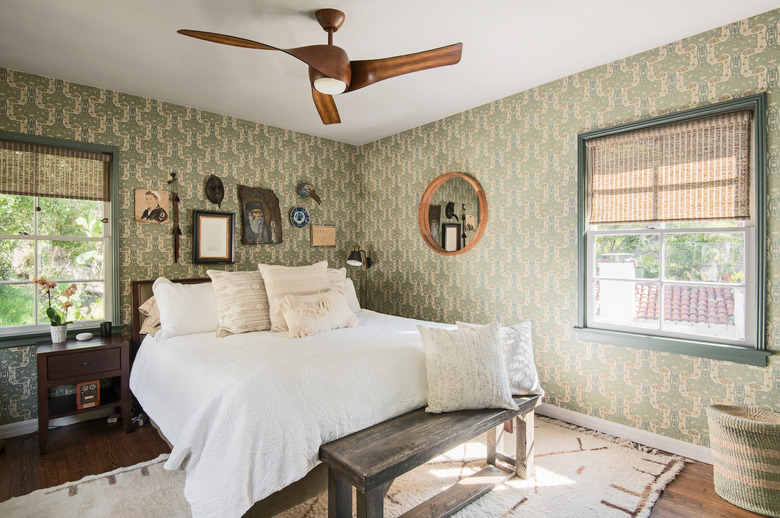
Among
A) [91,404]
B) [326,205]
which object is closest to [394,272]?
[326,205]

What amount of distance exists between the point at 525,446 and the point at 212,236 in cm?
307

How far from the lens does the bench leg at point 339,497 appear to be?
1.73 meters

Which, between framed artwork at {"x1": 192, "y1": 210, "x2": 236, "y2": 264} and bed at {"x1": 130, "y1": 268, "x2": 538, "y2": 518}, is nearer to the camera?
bed at {"x1": 130, "y1": 268, "x2": 538, "y2": 518}

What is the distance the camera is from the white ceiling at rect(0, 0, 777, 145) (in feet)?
7.14

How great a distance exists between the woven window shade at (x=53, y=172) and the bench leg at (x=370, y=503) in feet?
10.2

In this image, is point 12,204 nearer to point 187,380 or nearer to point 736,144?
point 187,380

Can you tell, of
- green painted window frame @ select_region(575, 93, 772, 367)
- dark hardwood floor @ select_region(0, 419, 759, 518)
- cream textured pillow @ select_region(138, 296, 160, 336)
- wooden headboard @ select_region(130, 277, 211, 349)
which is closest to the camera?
dark hardwood floor @ select_region(0, 419, 759, 518)

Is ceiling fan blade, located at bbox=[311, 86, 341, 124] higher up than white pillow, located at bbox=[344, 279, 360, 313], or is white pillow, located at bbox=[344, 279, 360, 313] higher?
ceiling fan blade, located at bbox=[311, 86, 341, 124]

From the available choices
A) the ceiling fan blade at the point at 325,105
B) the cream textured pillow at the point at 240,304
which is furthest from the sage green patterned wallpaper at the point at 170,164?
the ceiling fan blade at the point at 325,105

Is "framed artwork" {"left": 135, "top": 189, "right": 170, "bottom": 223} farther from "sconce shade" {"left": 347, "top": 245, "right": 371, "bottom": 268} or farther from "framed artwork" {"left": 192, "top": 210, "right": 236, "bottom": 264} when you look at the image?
"sconce shade" {"left": 347, "top": 245, "right": 371, "bottom": 268}

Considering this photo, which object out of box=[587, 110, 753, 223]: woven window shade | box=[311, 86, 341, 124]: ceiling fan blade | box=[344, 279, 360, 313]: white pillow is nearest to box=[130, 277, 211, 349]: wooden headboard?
box=[344, 279, 360, 313]: white pillow

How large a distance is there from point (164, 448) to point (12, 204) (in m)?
2.08

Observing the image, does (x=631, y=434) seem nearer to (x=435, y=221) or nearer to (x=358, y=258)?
(x=435, y=221)

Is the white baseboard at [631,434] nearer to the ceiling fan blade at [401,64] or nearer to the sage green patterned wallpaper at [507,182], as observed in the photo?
the sage green patterned wallpaper at [507,182]
